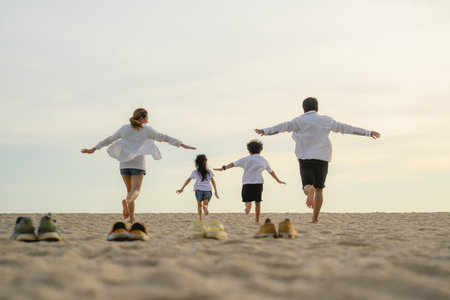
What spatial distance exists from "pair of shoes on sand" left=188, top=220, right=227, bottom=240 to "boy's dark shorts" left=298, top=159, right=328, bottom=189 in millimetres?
3170

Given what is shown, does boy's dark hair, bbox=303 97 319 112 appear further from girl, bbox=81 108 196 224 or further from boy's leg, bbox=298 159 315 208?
girl, bbox=81 108 196 224

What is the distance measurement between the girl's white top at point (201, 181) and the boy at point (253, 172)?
3.31 ft

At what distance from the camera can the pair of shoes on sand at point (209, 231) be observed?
5535mm

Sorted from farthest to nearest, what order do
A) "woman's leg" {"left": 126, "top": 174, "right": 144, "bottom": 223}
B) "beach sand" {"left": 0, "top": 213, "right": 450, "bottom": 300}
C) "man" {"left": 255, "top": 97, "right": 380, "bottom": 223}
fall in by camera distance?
1. "man" {"left": 255, "top": 97, "right": 380, "bottom": 223}
2. "woman's leg" {"left": 126, "top": 174, "right": 144, "bottom": 223}
3. "beach sand" {"left": 0, "top": 213, "right": 450, "bottom": 300}

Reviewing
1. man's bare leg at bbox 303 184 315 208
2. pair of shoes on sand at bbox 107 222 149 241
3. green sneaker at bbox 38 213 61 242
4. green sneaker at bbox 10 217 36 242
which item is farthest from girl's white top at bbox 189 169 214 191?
green sneaker at bbox 10 217 36 242

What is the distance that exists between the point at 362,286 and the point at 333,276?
28 cm

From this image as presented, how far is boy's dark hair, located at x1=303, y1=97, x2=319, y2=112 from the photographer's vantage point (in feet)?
28.5

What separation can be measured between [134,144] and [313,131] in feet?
10.8

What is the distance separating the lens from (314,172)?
27.6 ft

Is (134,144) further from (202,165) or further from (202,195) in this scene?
(202,195)

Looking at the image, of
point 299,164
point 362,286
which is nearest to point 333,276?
point 362,286

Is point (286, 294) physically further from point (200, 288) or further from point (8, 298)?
point (8, 298)

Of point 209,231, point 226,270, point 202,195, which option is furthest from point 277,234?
point 202,195

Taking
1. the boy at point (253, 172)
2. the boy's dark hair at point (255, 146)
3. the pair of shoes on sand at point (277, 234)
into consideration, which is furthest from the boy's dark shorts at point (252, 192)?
the pair of shoes on sand at point (277, 234)
